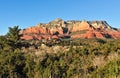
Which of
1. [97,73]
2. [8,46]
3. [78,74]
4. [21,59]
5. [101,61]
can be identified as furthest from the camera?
[8,46]

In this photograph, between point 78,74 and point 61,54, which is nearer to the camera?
point 78,74

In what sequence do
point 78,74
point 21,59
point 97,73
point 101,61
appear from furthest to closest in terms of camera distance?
point 21,59 < point 101,61 < point 78,74 < point 97,73

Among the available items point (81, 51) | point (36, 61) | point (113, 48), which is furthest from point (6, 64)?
point (113, 48)

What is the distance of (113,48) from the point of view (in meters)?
84.1

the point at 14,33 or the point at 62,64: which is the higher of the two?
the point at 14,33

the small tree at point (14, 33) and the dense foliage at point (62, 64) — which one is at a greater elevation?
the small tree at point (14, 33)

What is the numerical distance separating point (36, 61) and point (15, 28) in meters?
33.1

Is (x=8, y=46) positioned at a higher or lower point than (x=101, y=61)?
higher

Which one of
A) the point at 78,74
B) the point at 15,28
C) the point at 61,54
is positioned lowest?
the point at 78,74

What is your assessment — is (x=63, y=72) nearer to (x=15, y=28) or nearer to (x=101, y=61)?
(x=101, y=61)

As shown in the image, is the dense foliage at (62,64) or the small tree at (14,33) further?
the small tree at (14,33)

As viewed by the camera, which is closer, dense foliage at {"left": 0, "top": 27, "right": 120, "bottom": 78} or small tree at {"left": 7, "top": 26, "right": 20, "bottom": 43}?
dense foliage at {"left": 0, "top": 27, "right": 120, "bottom": 78}

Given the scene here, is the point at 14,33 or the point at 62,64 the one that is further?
the point at 14,33

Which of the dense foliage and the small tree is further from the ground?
the small tree
